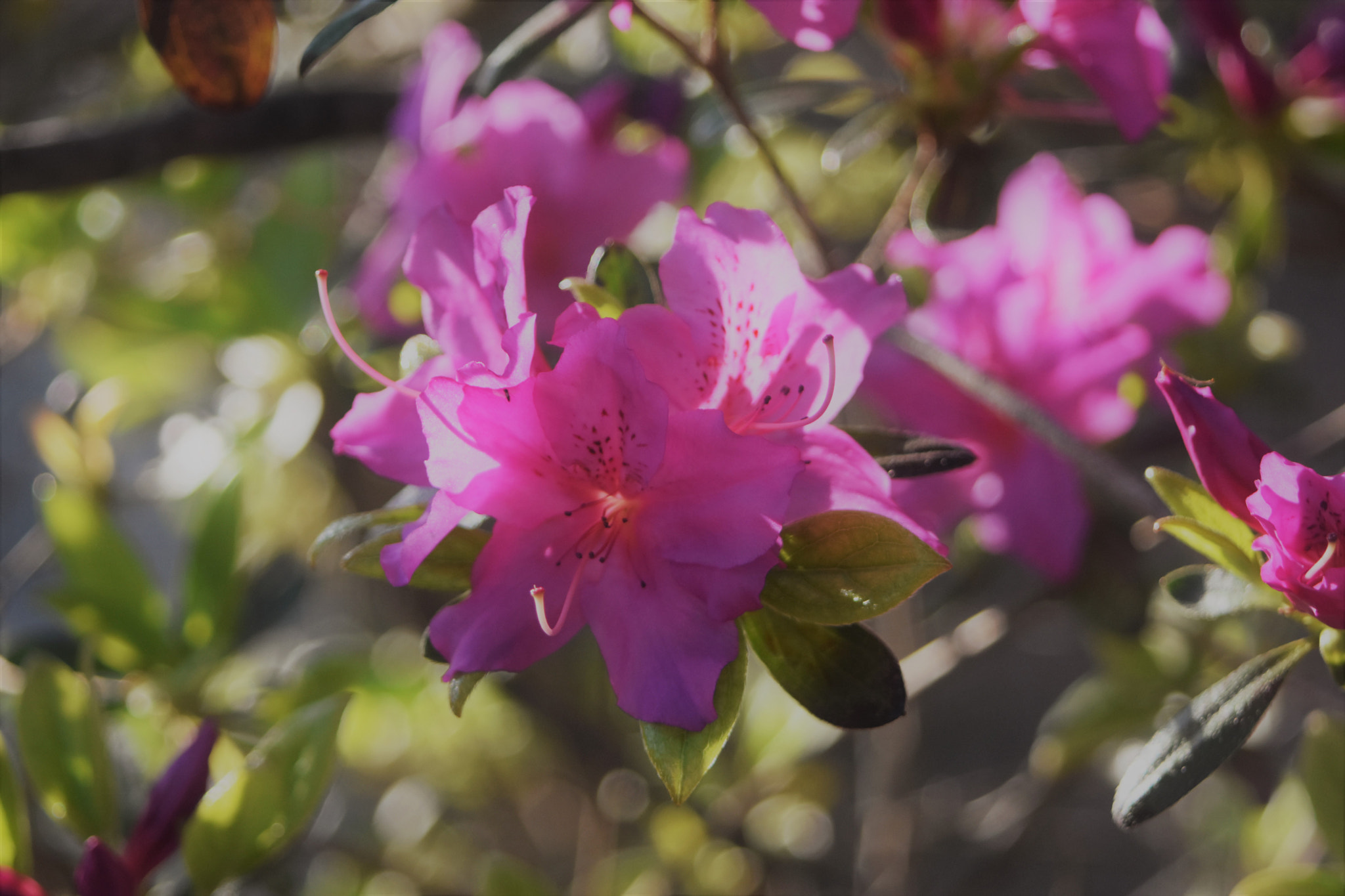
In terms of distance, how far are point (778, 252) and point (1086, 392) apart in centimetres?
45

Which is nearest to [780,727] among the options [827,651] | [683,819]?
[683,819]

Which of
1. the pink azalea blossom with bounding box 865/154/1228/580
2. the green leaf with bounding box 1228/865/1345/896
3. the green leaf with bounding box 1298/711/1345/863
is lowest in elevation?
the green leaf with bounding box 1228/865/1345/896

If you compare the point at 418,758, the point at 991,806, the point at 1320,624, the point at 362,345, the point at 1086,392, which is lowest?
the point at 418,758

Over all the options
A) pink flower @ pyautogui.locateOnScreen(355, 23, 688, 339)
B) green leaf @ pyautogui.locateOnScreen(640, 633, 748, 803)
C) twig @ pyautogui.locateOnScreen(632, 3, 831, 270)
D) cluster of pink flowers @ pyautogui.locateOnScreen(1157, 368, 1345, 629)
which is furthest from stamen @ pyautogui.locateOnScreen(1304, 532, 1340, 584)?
pink flower @ pyautogui.locateOnScreen(355, 23, 688, 339)

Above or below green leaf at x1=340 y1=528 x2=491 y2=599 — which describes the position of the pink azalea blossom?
below

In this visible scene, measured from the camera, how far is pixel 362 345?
1.07m

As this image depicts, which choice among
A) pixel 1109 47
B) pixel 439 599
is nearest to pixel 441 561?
pixel 1109 47

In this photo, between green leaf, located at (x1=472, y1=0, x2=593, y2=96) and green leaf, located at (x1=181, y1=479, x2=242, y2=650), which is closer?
green leaf, located at (x1=472, y1=0, x2=593, y2=96)

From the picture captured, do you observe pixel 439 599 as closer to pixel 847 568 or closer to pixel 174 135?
pixel 174 135

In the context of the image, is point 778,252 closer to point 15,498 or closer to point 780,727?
point 780,727

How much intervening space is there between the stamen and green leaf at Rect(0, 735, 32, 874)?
816 millimetres

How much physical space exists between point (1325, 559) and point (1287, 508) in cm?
3

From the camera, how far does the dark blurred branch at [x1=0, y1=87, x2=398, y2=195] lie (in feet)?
3.23

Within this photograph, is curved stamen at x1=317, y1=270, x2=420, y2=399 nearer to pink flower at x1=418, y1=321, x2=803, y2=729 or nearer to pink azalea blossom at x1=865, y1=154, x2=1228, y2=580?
pink flower at x1=418, y1=321, x2=803, y2=729
